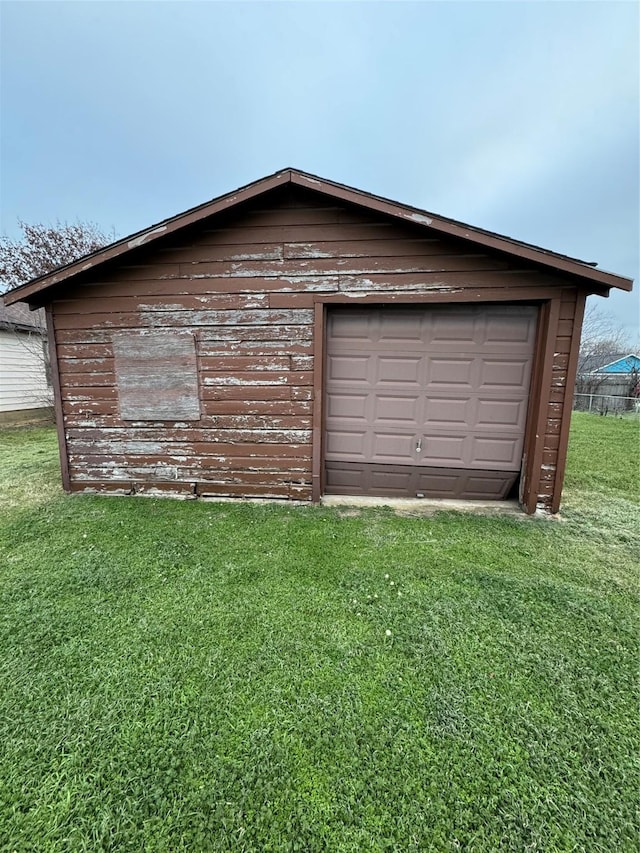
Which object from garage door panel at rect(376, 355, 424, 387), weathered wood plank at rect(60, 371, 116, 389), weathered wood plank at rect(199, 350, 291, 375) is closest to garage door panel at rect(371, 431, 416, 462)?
garage door panel at rect(376, 355, 424, 387)

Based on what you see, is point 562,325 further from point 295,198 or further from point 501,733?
point 501,733

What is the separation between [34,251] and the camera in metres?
11.1

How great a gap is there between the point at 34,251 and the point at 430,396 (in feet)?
42.5

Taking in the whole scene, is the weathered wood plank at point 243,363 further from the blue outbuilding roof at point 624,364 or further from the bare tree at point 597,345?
the blue outbuilding roof at point 624,364

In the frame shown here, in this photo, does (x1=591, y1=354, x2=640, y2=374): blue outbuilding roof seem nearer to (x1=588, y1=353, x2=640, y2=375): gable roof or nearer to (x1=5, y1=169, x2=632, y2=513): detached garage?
(x1=588, y1=353, x2=640, y2=375): gable roof

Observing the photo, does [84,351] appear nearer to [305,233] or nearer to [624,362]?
[305,233]

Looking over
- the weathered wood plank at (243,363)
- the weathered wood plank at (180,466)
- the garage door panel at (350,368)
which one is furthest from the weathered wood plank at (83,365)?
the garage door panel at (350,368)

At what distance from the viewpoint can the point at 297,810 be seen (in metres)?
1.34

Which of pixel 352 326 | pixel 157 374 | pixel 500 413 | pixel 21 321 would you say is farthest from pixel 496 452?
pixel 21 321

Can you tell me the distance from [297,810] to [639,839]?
1204 millimetres

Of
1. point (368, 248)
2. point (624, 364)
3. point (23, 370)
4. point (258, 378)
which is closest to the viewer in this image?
point (368, 248)

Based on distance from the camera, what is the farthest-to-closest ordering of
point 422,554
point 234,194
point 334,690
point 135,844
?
point 234,194 → point 422,554 → point 334,690 → point 135,844

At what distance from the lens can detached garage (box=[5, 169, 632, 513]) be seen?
380 centimetres

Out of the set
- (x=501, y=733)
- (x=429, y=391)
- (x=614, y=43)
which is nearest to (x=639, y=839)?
(x=501, y=733)
